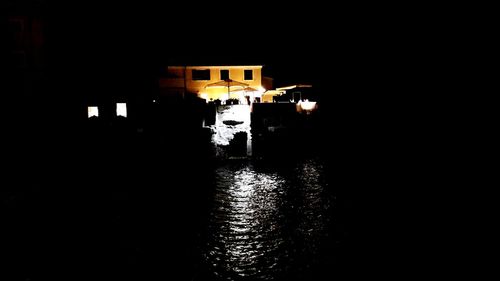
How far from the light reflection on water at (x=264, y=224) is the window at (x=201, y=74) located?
21.6m

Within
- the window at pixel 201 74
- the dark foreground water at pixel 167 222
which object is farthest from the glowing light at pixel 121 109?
the window at pixel 201 74

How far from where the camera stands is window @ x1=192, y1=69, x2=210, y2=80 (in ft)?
98.2

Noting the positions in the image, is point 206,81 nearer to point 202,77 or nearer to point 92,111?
point 202,77

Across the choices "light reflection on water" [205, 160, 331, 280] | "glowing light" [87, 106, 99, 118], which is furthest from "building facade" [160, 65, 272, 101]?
"light reflection on water" [205, 160, 331, 280]

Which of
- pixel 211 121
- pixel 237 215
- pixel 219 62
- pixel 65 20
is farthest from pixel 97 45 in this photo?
pixel 219 62

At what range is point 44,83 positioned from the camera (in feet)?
33.3

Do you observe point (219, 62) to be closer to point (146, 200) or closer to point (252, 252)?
point (146, 200)

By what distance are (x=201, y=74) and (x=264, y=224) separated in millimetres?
25496

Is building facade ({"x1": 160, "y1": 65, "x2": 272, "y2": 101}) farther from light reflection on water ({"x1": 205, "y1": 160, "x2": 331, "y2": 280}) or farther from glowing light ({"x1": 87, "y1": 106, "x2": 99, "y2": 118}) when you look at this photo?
light reflection on water ({"x1": 205, "y1": 160, "x2": 331, "y2": 280})

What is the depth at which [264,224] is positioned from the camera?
5.55 m

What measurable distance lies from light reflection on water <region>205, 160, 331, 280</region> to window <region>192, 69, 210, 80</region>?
2160 centimetres

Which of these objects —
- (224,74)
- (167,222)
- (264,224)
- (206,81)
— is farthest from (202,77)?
(264,224)

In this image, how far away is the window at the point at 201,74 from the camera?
98.2 feet

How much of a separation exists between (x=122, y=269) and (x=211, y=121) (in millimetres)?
12723
